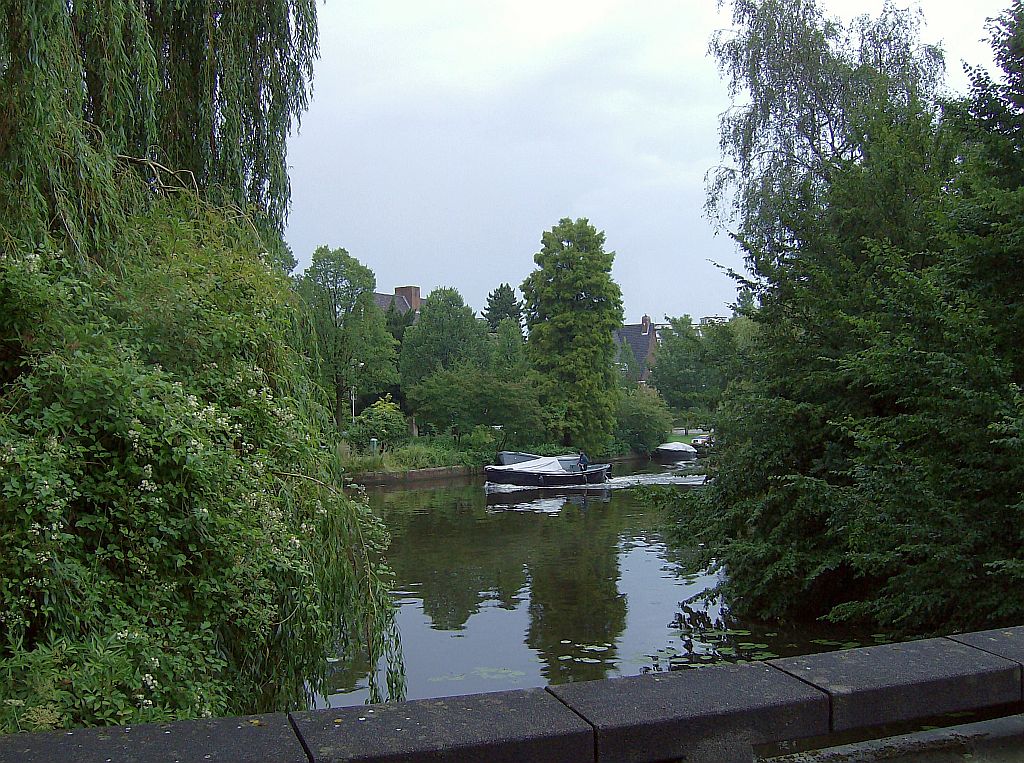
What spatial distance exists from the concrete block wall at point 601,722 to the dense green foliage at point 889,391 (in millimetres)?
4124

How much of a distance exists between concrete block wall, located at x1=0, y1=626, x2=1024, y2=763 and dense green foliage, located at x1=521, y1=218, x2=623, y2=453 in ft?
126

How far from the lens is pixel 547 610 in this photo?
41.8 feet

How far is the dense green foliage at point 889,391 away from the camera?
6.75 meters

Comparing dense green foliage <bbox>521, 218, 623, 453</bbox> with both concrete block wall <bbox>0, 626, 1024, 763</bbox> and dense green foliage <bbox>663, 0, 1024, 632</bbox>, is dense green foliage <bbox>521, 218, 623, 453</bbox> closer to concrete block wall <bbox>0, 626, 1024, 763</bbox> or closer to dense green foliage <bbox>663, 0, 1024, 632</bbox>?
dense green foliage <bbox>663, 0, 1024, 632</bbox>

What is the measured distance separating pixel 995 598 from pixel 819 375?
344 cm

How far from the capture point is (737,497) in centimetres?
1086

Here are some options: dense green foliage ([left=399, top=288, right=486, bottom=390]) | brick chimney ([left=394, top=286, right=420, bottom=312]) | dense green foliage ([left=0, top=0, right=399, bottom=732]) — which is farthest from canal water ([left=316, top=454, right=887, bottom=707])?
brick chimney ([left=394, top=286, right=420, bottom=312])

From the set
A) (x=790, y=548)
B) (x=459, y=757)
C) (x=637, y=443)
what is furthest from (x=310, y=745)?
(x=637, y=443)

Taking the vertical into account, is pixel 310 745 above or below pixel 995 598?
above

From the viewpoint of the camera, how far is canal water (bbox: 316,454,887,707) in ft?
31.6

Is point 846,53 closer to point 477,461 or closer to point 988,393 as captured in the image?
point 988,393

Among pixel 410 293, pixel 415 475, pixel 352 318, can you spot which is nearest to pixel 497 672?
pixel 415 475

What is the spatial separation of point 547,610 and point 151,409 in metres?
9.45

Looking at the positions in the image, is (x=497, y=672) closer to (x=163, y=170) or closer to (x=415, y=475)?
(x=163, y=170)
